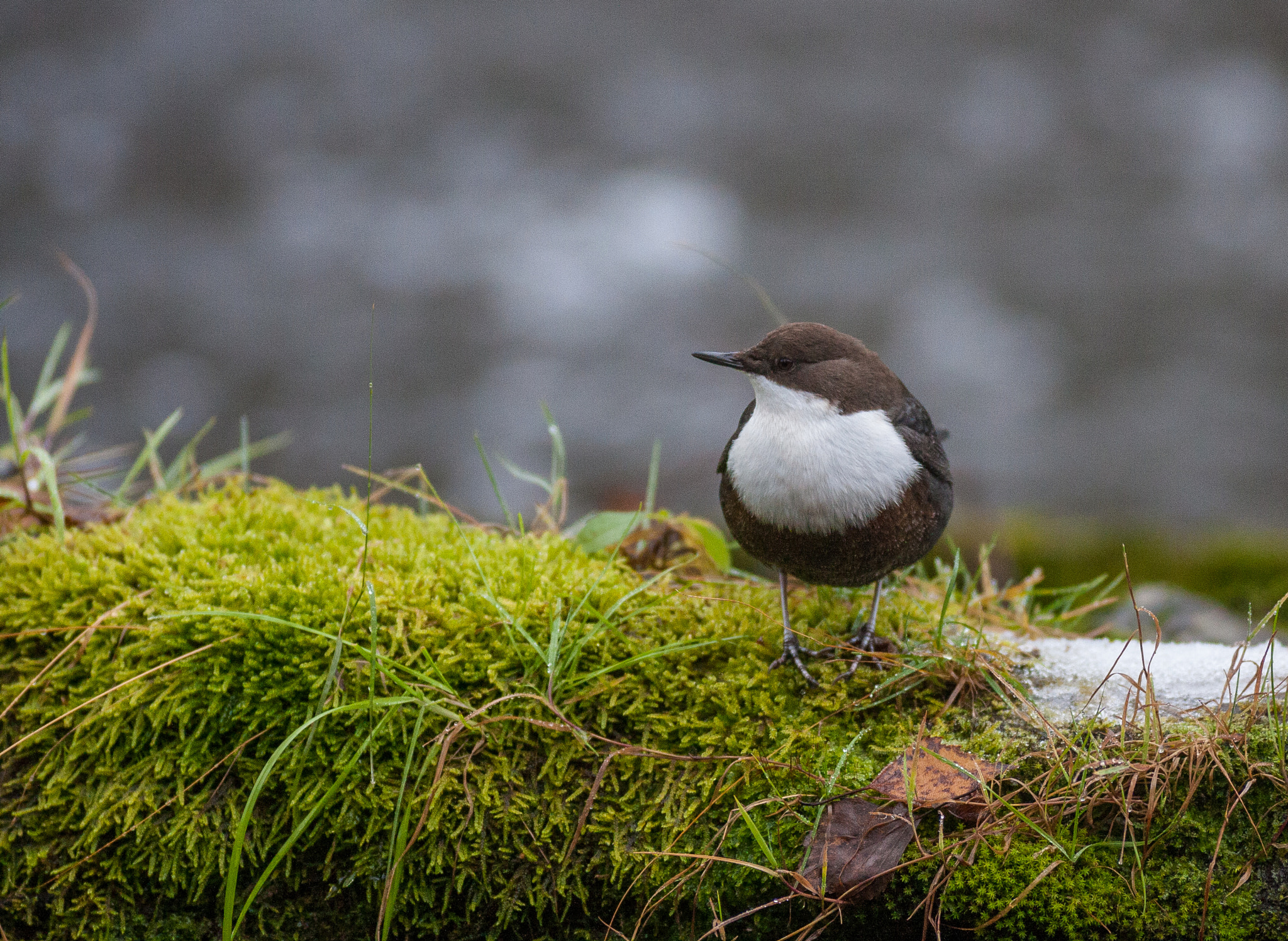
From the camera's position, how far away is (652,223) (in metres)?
9.20

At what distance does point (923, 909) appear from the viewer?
2053 millimetres

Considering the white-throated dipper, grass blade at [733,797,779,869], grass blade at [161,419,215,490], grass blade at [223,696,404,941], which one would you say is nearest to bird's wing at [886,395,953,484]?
the white-throated dipper

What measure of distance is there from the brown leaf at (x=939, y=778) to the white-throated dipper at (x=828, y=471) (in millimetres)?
331

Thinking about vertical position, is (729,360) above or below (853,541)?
above

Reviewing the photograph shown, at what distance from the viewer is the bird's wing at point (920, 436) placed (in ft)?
9.05

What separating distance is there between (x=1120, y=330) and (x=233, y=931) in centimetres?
869

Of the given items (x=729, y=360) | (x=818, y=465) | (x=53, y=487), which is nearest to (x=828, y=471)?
(x=818, y=465)

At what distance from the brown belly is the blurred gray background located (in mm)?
3842

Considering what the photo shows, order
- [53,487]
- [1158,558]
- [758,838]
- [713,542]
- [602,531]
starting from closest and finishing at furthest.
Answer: [758,838] → [53,487] → [602,531] → [713,542] → [1158,558]

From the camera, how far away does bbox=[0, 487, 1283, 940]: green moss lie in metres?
2.10

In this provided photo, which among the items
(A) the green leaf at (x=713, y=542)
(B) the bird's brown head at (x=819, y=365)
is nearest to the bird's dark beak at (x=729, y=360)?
(B) the bird's brown head at (x=819, y=365)

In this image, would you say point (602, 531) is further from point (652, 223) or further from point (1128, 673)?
point (652, 223)

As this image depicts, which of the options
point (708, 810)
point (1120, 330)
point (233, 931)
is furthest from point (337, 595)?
point (1120, 330)

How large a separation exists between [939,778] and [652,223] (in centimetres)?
770
